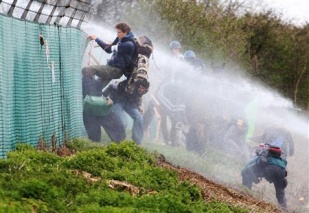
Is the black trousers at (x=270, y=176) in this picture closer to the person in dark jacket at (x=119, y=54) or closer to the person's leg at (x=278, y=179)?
the person's leg at (x=278, y=179)

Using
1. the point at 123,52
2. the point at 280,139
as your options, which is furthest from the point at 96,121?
the point at 280,139

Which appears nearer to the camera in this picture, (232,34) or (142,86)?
(142,86)

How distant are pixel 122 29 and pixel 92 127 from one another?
7.58 feet

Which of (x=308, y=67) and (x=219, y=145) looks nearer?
(x=219, y=145)

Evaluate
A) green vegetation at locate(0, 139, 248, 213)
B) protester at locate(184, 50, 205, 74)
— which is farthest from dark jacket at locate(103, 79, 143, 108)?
green vegetation at locate(0, 139, 248, 213)

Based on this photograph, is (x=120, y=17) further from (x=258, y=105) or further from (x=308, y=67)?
(x=308, y=67)

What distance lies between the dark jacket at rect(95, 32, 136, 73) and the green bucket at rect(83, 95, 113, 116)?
0.86 meters

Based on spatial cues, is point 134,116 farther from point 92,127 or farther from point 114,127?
point 92,127

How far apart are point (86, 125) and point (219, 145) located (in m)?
5.71

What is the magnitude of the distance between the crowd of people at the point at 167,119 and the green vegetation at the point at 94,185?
19.1ft

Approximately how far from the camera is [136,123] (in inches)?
826

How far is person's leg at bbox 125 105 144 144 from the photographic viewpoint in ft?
68.3

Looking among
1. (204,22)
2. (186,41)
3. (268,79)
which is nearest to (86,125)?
(186,41)

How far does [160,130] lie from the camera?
2283cm
